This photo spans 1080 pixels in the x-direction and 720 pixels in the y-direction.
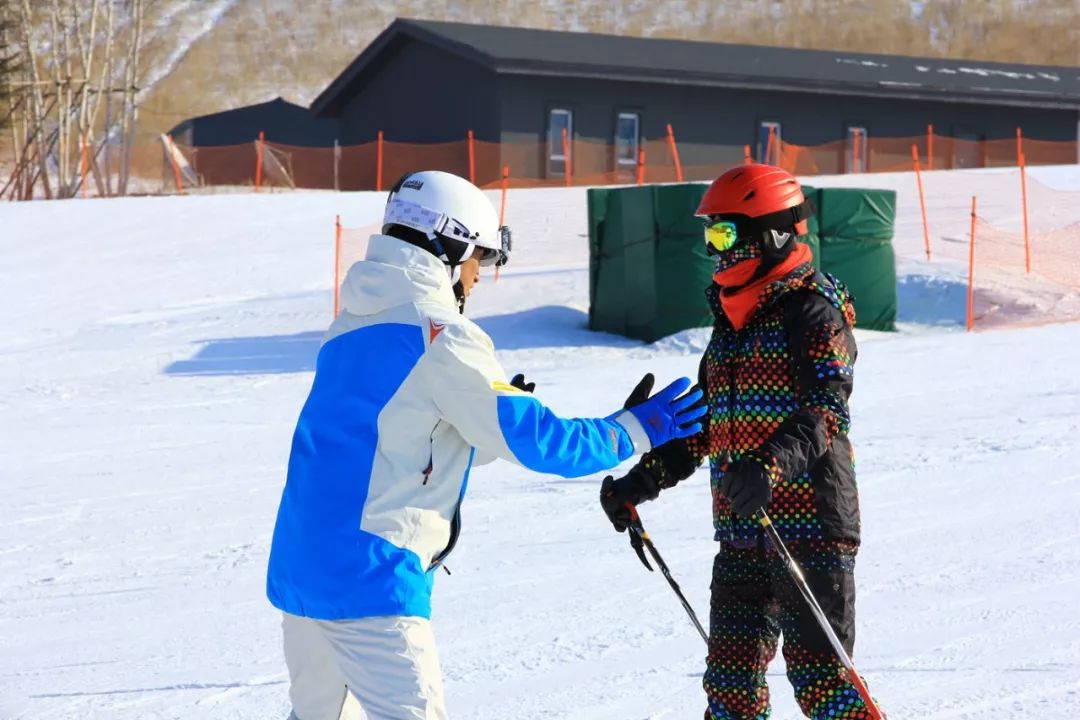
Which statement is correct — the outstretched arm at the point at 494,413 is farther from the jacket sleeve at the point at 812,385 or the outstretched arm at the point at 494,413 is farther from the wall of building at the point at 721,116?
the wall of building at the point at 721,116

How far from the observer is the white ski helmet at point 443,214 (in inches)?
136

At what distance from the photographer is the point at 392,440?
3258 millimetres

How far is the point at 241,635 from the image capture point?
20.3 ft

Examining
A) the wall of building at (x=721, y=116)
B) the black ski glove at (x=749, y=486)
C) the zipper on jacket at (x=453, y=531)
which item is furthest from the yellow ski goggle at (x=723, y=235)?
the wall of building at (x=721, y=116)

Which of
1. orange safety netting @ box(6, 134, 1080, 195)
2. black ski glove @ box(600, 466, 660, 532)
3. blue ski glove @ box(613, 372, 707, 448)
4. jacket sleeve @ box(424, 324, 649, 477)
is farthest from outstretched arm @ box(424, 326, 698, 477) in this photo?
orange safety netting @ box(6, 134, 1080, 195)

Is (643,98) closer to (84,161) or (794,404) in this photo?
(84,161)

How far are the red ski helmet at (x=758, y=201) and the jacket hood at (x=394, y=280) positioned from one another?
0.83 metres

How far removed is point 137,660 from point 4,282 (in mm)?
15258

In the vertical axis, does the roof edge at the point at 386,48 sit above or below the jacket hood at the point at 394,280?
above

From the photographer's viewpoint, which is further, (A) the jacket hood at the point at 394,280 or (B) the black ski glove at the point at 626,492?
(B) the black ski glove at the point at 626,492

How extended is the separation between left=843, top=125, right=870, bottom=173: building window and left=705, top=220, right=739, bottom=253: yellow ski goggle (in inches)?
1103

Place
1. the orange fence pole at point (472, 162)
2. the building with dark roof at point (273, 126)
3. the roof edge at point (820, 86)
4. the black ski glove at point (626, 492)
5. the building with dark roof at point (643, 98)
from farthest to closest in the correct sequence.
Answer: the building with dark roof at point (273, 126) < the building with dark roof at point (643, 98) < the roof edge at point (820, 86) < the orange fence pole at point (472, 162) < the black ski glove at point (626, 492)

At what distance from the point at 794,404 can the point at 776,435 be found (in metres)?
0.21

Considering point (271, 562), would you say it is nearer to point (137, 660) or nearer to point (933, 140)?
point (137, 660)
